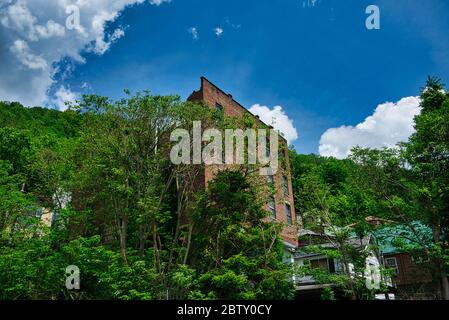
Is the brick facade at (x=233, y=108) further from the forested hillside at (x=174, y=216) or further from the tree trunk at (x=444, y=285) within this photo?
the tree trunk at (x=444, y=285)

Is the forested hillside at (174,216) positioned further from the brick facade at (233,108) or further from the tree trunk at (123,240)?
the brick facade at (233,108)

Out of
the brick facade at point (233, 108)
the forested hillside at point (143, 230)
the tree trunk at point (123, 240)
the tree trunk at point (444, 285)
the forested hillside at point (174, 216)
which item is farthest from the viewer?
the brick facade at point (233, 108)

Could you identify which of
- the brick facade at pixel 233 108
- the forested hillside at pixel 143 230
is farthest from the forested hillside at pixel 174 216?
the brick facade at pixel 233 108

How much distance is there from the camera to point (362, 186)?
1967 cm

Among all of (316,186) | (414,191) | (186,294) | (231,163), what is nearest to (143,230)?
(186,294)

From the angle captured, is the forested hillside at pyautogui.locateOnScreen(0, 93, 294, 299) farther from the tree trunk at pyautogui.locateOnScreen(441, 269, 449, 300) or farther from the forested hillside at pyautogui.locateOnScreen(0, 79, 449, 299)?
the tree trunk at pyautogui.locateOnScreen(441, 269, 449, 300)

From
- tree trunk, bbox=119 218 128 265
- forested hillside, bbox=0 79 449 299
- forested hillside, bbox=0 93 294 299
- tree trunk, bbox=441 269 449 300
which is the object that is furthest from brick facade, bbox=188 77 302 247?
tree trunk, bbox=119 218 128 265

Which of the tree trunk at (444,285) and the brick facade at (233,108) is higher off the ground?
the brick facade at (233,108)

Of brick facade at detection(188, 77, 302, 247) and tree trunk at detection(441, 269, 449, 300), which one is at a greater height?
brick facade at detection(188, 77, 302, 247)

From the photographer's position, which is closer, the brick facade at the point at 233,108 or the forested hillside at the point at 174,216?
the forested hillside at the point at 174,216

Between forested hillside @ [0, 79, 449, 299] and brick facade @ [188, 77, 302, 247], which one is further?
brick facade @ [188, 77, 302, 247]

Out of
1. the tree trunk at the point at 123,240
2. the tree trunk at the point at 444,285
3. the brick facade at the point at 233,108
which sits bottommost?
the tree trunk at the point at 444,285

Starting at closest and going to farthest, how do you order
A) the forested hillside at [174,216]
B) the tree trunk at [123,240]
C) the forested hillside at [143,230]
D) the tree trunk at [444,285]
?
the forested hillside at [143,230] → the forested hillside at [174,216] → the tree trunk at [123,240] → the tree trunk at [444,285]

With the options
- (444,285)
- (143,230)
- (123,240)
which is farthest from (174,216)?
(444,285)
